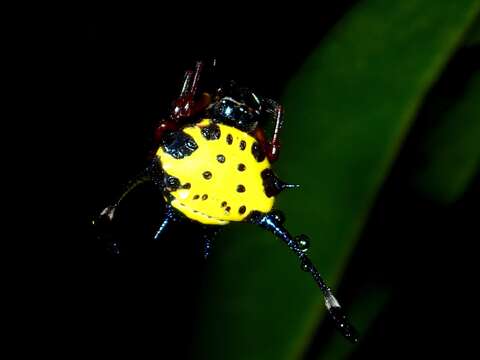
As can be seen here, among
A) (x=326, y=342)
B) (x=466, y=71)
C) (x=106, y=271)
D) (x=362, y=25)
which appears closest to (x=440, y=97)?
(x=466, y=71)

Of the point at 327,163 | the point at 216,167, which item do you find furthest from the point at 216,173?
the point at 327,163

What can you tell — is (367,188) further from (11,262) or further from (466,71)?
(11,262)

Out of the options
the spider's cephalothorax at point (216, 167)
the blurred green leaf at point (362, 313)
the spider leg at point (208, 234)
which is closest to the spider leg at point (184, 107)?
the spider's cephalothorax at point (216, 167)

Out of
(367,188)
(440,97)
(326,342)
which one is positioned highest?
(440,97)

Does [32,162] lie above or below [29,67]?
below

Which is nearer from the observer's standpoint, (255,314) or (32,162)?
(255,314)

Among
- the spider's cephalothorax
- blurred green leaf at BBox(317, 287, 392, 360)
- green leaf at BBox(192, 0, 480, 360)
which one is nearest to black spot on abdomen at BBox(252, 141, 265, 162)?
the spider's cephalothorax
